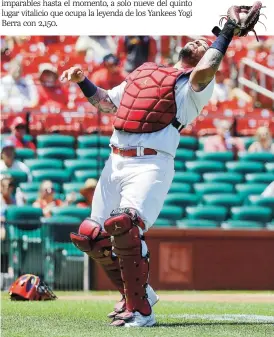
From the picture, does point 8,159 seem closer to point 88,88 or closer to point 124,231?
point 88,88

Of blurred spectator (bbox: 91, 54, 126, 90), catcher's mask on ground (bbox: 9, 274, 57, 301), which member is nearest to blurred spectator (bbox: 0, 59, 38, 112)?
blurred spectator (bbox: 91, 54, 126, 90)

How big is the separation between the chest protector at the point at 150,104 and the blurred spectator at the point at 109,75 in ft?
24.8

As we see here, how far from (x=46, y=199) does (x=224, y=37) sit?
21.3 feet

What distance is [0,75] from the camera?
14.5 metres

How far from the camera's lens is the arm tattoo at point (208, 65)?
6102mm

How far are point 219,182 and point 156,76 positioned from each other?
6.99 metres

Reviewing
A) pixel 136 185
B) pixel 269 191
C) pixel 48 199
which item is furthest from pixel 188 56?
pixel 269 191

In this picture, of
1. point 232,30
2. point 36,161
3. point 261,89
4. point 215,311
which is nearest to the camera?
point 232,30

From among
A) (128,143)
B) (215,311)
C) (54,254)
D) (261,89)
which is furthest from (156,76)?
(261,89)

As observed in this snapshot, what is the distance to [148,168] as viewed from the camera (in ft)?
20.9

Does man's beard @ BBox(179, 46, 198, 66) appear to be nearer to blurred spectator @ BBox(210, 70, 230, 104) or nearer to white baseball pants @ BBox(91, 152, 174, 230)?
white baseball pants @ BBox(91, 152, 174, 230)

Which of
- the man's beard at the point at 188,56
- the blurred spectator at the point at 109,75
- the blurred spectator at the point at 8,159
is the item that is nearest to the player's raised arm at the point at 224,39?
the man's beard at the point at 188,56

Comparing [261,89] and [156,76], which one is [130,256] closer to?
[156,76]

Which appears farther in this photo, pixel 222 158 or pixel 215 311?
pixel 222 158
